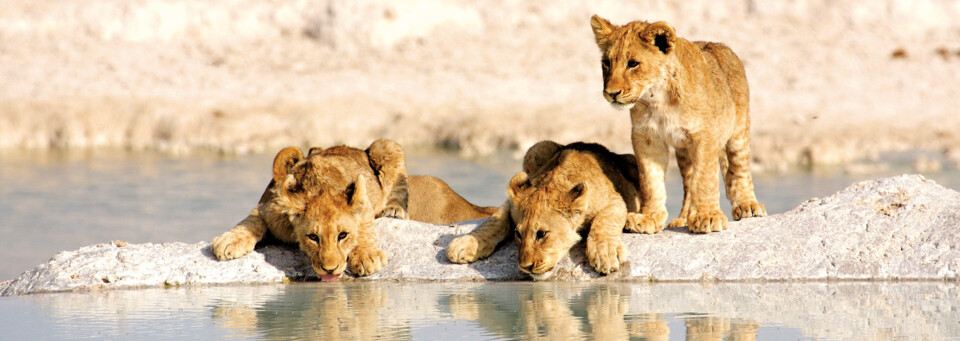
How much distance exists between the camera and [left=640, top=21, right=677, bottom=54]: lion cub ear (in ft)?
26.3

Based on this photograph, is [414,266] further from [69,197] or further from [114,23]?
[114,23]

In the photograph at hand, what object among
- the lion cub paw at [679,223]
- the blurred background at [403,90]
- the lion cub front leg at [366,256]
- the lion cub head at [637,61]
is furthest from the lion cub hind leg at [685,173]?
the blurred background at [403,90]

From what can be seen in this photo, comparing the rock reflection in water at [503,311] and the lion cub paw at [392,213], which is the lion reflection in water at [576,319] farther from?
the lion cub paw at [392,213]

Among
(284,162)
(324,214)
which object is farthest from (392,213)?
(324,214)

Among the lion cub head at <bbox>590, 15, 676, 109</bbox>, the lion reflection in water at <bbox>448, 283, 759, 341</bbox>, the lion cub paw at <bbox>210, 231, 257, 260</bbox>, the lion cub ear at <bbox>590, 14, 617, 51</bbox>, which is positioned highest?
the lion cub ear at <bbox>590, 14, 617, 51</bbox>

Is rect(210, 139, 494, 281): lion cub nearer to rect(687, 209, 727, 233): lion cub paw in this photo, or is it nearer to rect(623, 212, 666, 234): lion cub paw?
rect(623, 212, 666, 234): lion cub paw

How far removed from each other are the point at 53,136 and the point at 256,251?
12.2 meters

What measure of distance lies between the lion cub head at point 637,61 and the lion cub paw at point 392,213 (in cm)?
207

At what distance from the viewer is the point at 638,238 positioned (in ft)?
27.1

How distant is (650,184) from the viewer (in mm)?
8430

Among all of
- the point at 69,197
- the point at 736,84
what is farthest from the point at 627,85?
the point at 69,197

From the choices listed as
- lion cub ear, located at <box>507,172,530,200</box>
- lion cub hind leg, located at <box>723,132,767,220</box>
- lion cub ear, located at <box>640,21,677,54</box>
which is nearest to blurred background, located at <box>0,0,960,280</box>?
lion cub hind leg, located at <box>723,132,767,220</box>

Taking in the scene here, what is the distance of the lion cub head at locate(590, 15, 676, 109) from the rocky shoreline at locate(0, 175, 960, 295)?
1017mm

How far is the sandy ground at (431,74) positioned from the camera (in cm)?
1880
